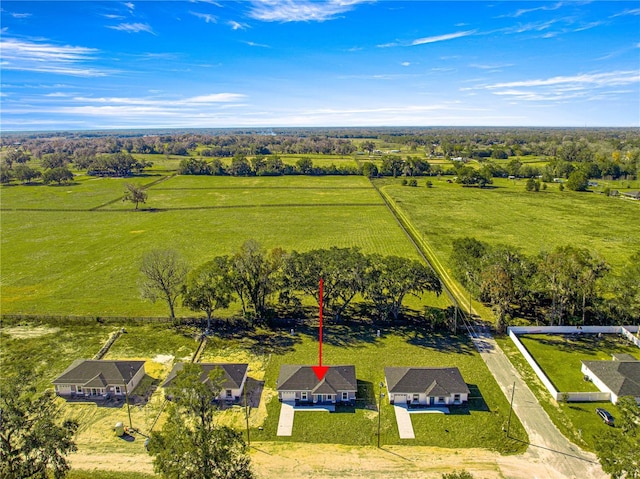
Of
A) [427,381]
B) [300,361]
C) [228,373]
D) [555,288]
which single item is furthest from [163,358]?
[555,288]

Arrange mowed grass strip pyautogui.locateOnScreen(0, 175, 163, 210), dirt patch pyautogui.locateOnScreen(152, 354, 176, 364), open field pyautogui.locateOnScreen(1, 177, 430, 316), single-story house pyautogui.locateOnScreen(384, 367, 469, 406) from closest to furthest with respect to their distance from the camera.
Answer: single-story house pyautogui.locateOnScreen(384, 367, 469, 406) < dirt patch pyautogui.locateOnScreen(152, 354, 176, 364) < open field pyautogui.locateOnScreen(1, 177, 430, 316) < mowed grass strip pyautogui.locateOnScreen(0, 175, 163, 210)

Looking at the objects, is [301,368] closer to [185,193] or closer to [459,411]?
[459,411]

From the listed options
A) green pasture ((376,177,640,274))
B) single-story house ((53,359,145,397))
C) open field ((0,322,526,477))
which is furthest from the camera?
green pasture ((376,177,640,274))

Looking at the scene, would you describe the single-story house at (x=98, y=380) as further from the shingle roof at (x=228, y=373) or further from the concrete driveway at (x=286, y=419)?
the concrete driveway at (x=286, y=419)

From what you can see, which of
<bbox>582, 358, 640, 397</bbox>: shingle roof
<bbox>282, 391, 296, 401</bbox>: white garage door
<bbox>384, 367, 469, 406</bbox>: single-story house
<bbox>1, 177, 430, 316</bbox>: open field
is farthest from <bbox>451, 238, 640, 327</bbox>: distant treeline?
<bbox>282, 391, 296, 401</bbox>: white garage door

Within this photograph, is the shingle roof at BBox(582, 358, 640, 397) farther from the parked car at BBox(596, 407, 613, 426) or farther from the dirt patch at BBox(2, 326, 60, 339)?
the dirt patch at BBox(2, 326, 60, 339)

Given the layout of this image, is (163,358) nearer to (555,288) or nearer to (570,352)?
(570,352)

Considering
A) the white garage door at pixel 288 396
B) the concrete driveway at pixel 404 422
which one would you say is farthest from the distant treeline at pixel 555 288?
the white garage door at pixel 288 396

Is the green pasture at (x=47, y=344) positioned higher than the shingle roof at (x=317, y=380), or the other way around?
the shingle roof at (x=317, y=380)
